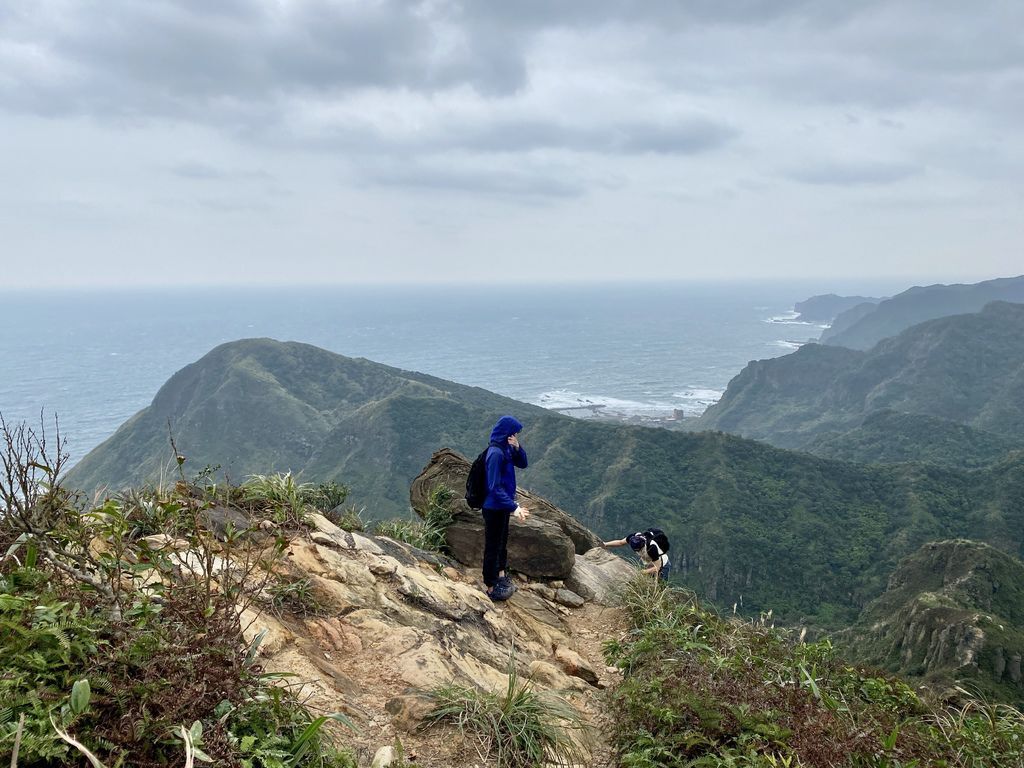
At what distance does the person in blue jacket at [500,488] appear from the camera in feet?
23.9

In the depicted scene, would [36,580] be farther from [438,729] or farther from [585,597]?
[585,597]

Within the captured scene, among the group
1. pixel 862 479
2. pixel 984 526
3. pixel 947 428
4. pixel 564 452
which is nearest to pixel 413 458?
pixel 564 452

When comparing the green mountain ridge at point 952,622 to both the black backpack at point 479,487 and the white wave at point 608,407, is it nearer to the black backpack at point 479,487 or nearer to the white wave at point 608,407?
the black backpack at point 479,487

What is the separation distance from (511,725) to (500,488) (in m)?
3.28

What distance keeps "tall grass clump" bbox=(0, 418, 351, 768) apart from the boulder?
6.70 metres

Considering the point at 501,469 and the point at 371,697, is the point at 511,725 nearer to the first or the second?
the point at 371,697

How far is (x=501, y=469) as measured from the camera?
7336 millimetres

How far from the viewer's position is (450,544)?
32.4 ft

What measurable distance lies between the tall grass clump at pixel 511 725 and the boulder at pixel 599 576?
5.13m

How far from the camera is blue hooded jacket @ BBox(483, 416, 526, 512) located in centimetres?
727

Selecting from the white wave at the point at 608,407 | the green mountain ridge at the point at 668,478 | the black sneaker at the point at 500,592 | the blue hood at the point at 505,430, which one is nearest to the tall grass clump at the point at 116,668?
the blue hood at the point at 505,430

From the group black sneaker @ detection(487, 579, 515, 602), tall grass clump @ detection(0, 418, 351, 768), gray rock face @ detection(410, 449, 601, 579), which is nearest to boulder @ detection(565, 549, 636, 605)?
gray rock face @ detection(410, 449, 601, 579)

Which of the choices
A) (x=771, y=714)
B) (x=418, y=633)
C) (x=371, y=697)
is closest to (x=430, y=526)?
(x=418, y=633)

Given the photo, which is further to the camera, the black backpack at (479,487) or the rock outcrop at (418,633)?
the black backpack at (479,487)
